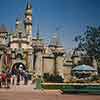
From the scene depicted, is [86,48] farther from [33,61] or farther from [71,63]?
[33,61]

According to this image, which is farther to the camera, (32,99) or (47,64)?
(47,64)

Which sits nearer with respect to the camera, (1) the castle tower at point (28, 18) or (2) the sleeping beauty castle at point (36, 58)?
(2) the sleeping beauty castle at point (36, 58)

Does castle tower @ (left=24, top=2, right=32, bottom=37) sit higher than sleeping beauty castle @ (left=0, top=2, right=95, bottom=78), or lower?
higher

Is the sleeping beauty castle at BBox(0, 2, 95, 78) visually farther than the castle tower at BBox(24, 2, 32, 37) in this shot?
No

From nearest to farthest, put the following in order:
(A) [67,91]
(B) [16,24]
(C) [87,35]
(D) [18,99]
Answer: (D) [18,99]
(A) [67,91]
(C) [87,35]
(B) [16,24]

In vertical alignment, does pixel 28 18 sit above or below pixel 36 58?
above

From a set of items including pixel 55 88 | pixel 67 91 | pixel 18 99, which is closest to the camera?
pixel 18 99

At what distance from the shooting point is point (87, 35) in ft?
174

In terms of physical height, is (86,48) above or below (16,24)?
below

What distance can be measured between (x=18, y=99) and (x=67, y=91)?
23.2ft

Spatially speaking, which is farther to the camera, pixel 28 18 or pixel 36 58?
pixel 28 18

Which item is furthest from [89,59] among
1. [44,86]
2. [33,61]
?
[44,86]

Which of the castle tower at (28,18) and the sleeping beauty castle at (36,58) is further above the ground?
the castle tower at (28,18)

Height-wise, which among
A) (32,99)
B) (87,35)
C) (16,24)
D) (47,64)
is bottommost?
(32,99)
